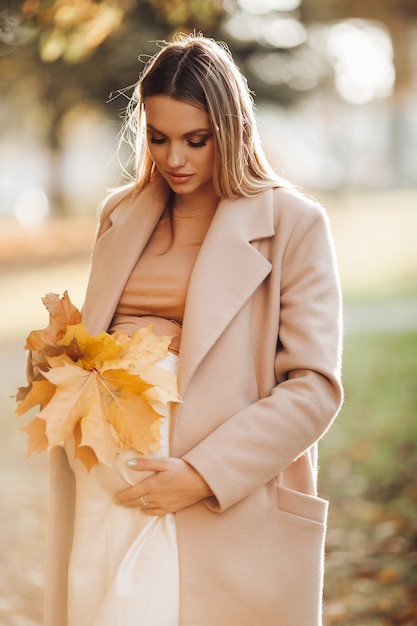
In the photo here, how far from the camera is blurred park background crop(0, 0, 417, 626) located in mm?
4695

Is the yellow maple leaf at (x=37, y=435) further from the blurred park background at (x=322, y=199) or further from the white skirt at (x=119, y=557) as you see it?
the blurred park background at (x=322, y=199)

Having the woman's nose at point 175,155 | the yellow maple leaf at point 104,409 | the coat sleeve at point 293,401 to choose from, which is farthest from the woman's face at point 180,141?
the yellow maple leaf at point 104,409

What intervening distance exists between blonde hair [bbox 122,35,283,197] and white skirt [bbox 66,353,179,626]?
1.57 ft

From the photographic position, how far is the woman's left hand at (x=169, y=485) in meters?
2.18

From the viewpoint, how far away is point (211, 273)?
90.7 inches

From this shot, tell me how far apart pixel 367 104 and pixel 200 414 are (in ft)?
44.5

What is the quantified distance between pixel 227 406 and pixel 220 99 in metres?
0.73

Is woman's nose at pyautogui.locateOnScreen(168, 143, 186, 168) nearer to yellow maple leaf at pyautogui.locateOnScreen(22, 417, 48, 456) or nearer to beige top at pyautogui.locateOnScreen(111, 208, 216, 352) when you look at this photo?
beige top at pyautogui.locateOnScreen(111, 208, 216, 352)

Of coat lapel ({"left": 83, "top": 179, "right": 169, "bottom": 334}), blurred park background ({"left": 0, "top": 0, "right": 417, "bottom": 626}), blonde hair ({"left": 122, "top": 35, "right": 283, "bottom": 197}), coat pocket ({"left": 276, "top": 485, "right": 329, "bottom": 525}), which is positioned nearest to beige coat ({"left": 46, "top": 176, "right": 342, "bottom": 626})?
coat pocket ({"left": 276, "top": 485, "right": 329, "bottom": 525})

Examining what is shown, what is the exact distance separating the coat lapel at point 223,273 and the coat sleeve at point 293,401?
92 mm

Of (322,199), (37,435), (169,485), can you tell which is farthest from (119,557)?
(322,199)

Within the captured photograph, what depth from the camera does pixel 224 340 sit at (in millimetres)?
2283

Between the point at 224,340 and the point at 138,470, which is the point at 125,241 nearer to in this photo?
the point at 224,340

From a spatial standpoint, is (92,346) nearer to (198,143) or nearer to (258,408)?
(258,408)
